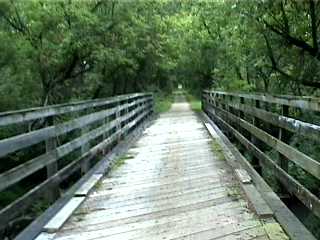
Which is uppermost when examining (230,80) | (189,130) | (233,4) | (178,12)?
(178,12)

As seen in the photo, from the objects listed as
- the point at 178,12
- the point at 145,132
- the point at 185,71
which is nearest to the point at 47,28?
the point at 145,132

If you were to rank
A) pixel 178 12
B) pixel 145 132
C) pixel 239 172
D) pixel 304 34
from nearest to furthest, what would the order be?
pixel 239 172 < pixel 304 34 < pixel 145 132 < pixel 178 12

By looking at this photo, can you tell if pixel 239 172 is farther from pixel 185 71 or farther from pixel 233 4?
pixel 185 71

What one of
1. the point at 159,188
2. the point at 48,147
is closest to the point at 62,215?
the point at 48,147

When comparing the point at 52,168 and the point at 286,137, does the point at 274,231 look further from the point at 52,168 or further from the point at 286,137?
the point at 52,168

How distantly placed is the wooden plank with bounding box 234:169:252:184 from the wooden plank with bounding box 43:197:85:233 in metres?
1.92

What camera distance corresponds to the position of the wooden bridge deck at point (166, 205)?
426 centimetres

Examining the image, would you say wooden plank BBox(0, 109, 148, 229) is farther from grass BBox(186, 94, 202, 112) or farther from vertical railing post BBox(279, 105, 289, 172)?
grass BBox(186, 94, 202, 112)

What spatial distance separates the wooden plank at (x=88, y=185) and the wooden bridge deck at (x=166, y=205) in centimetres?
8

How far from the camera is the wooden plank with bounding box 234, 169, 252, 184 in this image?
235 inches

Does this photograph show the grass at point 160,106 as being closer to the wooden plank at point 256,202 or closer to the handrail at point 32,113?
the handrail at point 32,113

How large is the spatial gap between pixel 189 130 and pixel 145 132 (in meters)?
1.23

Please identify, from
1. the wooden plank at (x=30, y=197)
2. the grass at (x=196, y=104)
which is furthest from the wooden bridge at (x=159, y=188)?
the grass at (x=196, y=104)

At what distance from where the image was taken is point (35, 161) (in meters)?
4.48
